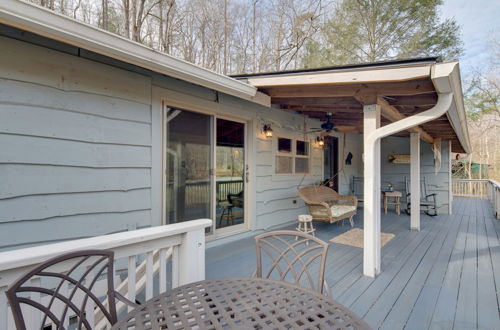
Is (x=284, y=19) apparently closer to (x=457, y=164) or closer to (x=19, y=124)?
(x=19, y=124)

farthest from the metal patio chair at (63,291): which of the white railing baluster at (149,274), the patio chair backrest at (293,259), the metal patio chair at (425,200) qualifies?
the metal patio chair at (425,200)

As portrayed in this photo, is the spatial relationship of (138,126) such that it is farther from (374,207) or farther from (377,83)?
(374,207)

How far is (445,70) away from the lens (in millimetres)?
2162

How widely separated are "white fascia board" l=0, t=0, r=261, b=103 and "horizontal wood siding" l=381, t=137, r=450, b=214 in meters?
7.17

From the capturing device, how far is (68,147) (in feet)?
7.32

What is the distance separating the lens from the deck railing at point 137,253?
1.03 meters

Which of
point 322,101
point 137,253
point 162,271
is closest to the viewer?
point 137,253

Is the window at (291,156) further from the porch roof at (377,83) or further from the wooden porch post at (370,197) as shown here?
the wooden porch post at (370,197)

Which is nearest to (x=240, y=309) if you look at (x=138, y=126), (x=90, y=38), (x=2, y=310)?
(x=2, y=310)

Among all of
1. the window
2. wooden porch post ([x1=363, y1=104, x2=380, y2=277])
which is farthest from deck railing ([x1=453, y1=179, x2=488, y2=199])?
wooden porch post ([x1=363, y1=104, x2=380, y2=277])

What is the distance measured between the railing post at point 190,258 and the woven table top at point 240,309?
279mm

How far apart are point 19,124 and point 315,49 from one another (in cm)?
821

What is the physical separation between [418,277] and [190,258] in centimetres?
270

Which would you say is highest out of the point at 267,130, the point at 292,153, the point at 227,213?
the point at 267,130
